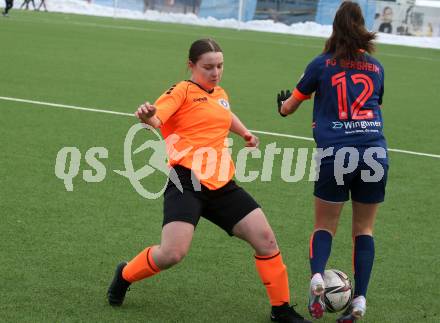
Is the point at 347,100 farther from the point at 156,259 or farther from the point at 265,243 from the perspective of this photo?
the point at 156,259

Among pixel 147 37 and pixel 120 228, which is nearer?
pixel 120 228

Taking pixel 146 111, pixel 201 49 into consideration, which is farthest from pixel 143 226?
pixel 146 111

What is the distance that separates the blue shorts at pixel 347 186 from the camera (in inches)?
202

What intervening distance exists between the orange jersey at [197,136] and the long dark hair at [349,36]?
81 cm

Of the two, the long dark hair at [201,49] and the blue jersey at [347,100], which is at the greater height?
the long dark hair at [201,49]

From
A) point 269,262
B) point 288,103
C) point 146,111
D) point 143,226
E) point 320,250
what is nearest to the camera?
point 146,111

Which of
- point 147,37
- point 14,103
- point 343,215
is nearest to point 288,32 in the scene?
point 147,37

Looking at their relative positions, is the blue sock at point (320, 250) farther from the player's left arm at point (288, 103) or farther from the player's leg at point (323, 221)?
the player's left arm at point (288, 103)

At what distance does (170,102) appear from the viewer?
5.11 m

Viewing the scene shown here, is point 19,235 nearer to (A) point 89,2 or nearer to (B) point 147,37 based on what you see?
(B) point 147,37

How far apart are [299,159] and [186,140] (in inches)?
202

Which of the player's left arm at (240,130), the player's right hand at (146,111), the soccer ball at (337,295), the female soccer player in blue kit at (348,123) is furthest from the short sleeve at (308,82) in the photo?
the soccer ball at (337,295)

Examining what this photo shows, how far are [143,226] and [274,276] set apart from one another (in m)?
2.12

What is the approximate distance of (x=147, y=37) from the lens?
27.6 meters
